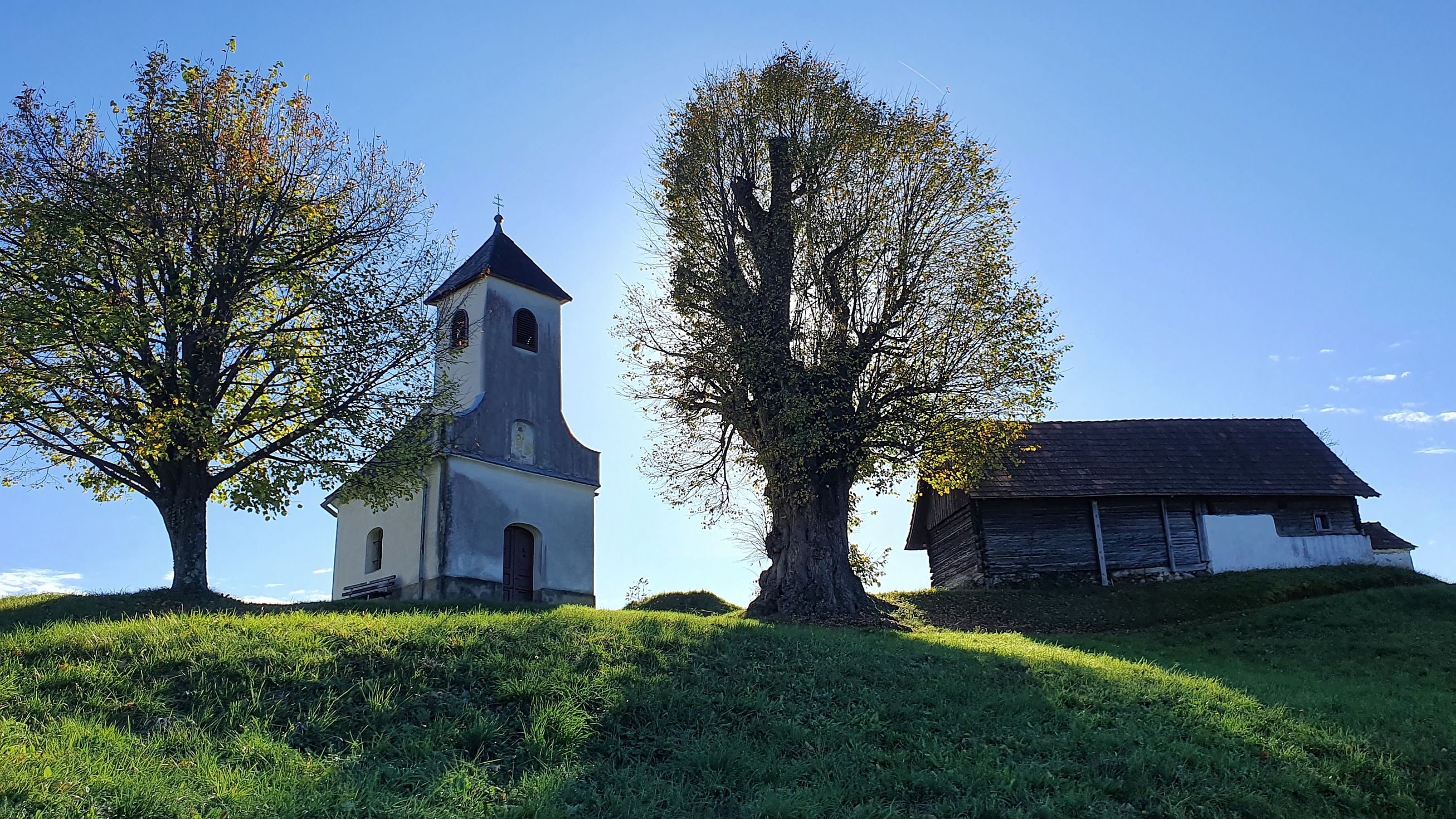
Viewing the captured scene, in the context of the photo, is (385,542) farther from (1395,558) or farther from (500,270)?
(1395,558)

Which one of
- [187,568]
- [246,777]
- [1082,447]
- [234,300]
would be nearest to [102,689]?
[246,777]

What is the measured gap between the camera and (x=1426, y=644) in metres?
19.9

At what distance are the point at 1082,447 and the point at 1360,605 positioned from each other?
991 centimetres

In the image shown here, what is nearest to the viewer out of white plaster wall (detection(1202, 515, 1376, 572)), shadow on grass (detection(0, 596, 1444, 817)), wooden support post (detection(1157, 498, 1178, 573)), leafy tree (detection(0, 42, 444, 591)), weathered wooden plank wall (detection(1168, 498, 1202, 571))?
shadow on grass (detection(0, 596, 1444, 817))

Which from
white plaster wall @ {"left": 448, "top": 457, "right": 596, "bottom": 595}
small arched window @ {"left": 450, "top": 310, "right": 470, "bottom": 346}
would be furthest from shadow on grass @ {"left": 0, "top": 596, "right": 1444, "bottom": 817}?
small arched window @ {"left": 450, "top": 310, "right": 470, "bottom": 346}

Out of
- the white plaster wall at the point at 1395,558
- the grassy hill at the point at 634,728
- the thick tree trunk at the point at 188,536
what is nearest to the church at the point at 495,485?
the thick tree trunk at the point at 188,536

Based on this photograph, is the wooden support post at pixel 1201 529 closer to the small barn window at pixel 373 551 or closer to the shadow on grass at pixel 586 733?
the shadow on grass at pixel 586 733

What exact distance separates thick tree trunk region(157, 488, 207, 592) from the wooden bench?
212 inches

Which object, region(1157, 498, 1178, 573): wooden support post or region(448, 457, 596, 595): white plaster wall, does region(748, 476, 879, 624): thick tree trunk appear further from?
region(1157, 498, 1178, 573): wooden support post

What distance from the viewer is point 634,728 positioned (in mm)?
9375

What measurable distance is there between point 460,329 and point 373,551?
20.2 feet

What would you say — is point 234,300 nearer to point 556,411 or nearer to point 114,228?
point 114,228

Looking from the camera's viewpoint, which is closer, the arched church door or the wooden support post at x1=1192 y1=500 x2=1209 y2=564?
the arched church door

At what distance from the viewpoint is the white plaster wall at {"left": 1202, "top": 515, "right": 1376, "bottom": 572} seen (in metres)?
30.2
